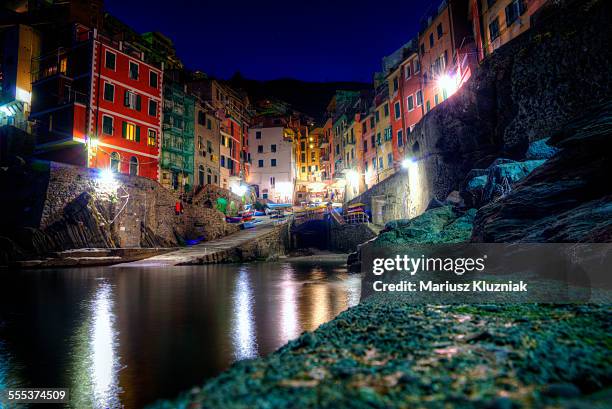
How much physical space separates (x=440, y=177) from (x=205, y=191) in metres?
30.8

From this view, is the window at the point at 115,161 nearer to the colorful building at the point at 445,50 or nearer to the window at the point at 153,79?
the window at the point at 153,79

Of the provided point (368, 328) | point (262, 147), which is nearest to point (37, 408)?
point (368, 328)

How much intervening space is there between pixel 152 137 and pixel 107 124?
218 inches

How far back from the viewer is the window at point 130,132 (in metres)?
35.5

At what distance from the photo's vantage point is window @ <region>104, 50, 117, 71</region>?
112ft

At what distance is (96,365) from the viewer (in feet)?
17.7

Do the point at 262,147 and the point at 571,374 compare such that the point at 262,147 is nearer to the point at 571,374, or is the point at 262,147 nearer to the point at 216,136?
the point at 216,136

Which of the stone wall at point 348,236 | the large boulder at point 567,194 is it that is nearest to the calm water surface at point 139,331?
the large boulder at point 567,194

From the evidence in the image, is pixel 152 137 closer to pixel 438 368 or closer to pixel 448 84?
pixel 448 84

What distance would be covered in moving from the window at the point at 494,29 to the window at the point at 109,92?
36.5 meters

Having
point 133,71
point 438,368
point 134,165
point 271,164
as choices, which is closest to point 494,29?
point 438,368

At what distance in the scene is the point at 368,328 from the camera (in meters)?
5.31

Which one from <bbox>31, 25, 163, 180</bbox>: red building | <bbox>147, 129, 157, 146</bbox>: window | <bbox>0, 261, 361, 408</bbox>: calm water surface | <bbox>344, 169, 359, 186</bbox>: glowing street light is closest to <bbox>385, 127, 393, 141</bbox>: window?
<bbox>344, 169, 359, 186</bbox>: glowing street light

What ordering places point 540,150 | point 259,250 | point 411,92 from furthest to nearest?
point 411,92 < point 259,250 < point 540,150
